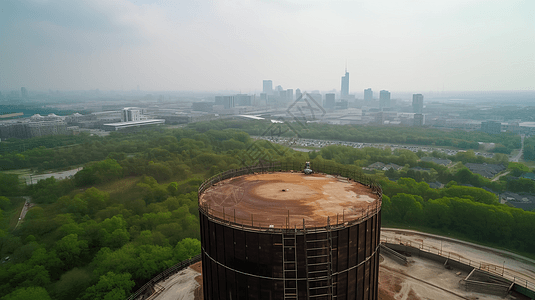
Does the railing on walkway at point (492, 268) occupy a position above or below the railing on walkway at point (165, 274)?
below

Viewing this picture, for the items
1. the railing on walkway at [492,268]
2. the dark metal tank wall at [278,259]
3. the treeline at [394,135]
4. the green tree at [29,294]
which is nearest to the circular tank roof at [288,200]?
the dark metal tank wall at [278,259]

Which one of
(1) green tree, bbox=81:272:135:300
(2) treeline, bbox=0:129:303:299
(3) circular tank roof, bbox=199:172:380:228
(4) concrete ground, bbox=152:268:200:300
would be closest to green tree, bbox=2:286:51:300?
(2) treeline, bbox=0:129:303:299

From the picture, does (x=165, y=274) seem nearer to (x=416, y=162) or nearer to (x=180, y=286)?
(x=180, y=286)

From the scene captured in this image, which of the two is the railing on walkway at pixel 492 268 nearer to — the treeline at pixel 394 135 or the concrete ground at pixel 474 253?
the concrete ground at pixel 474 253

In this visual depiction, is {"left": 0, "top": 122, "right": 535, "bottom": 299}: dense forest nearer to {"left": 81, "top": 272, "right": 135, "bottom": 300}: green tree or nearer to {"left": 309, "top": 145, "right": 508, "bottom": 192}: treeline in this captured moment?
{"left": 81, "top": 272, "right": 135, "bottom": 300}: green tree

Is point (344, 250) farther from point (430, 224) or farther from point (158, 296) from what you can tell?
point (430, 224)
